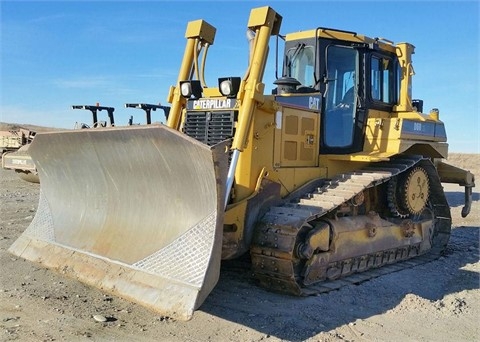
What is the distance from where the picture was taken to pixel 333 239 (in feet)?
19.8

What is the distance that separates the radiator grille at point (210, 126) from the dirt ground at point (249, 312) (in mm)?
1641

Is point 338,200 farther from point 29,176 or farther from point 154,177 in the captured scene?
point 29,176

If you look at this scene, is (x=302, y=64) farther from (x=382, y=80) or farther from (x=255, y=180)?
(x=255, y=180)

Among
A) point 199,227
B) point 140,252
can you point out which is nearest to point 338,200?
point 199,227

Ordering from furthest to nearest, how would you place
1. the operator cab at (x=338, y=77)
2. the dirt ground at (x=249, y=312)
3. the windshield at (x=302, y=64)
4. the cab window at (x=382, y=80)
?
the cab window at (x=382, y=80) → the windshield at (x=302, y=64) → the operator cab at (x=338, y=77) → the dirt ground at (x=249, y=312)

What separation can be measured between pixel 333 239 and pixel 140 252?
2232 millimetres

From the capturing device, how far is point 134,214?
5516 millimetres

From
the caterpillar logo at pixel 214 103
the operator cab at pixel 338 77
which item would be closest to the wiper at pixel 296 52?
the operator cab at pixel 338 77

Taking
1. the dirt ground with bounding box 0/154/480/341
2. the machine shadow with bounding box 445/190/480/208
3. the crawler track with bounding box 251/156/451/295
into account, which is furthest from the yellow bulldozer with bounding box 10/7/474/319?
the machine shadow with bounding box 445/190/480/208

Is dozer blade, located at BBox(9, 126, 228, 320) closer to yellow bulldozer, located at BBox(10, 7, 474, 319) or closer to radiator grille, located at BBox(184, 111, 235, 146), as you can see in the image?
yellow bulldozer, located at BBox(10, 7, 474, 319)

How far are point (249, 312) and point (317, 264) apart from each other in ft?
3.88

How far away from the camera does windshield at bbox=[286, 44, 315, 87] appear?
7060 mm

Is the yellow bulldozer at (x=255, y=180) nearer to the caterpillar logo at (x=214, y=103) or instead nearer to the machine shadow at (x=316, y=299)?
the caterpillar logo at (x=214, y=103)

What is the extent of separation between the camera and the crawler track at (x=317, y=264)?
213 inches
